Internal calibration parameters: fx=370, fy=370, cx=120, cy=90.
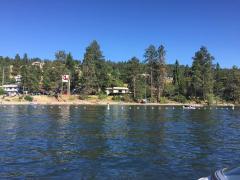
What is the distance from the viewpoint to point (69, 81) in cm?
16912

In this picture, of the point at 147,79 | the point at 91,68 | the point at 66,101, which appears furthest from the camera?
the point at 147,79

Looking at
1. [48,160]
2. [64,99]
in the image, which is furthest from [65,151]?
[64,99]

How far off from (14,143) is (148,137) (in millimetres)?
15062

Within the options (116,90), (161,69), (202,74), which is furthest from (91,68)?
(202,74)

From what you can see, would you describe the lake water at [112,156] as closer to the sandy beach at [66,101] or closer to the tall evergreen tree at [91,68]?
the sandy beach at [66,101]

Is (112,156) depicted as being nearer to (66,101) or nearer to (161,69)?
(66,101)

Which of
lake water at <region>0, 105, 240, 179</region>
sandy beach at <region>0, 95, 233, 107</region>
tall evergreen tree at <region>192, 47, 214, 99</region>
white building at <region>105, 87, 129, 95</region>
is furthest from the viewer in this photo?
white building at <region>105, 87, 129, 95</region>

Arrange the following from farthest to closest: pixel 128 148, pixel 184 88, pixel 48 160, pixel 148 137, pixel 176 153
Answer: pixel 184 88 → pixel 148 137 → pixel 128 148 → pixel 176 153 → pixel 48 160

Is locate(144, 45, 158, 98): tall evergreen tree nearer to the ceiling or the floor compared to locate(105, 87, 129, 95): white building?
nearer to the ceiling

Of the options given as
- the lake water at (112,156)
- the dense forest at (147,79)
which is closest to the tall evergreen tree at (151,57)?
the dense forest at (147,79)

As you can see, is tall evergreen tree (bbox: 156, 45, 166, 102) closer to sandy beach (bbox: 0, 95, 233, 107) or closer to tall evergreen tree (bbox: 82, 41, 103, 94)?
sandy beach (bbox: 0, 95, 233, 107)

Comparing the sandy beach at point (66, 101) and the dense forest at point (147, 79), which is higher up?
the dense forest at point (147, 79)

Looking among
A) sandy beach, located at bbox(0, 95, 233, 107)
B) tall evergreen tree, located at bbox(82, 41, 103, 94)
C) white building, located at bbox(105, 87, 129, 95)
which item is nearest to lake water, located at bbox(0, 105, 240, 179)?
sandy beach, located at bbox(0, 95, 233, 107)

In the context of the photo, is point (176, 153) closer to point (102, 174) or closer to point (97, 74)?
point (102, 174)
